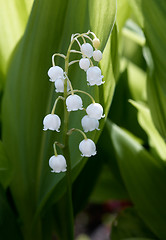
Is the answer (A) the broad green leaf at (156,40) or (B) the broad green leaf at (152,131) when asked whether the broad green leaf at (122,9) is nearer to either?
(A) the broad green leaf at (156,40)

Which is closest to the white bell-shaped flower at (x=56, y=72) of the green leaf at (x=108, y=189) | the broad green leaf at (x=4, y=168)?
the broad green leaf at (x=4, y=168)

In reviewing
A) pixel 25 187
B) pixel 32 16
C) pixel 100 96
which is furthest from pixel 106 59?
pixel 25 187

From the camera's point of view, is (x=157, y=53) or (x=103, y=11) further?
(x=157, y=53)

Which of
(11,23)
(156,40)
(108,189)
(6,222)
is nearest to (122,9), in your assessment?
(156,40)

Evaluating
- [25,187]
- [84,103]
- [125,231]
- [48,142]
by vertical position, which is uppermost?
[84,103]

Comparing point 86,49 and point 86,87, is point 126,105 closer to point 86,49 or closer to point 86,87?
point 86,87

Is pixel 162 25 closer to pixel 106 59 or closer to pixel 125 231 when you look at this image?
pixel 106 59
